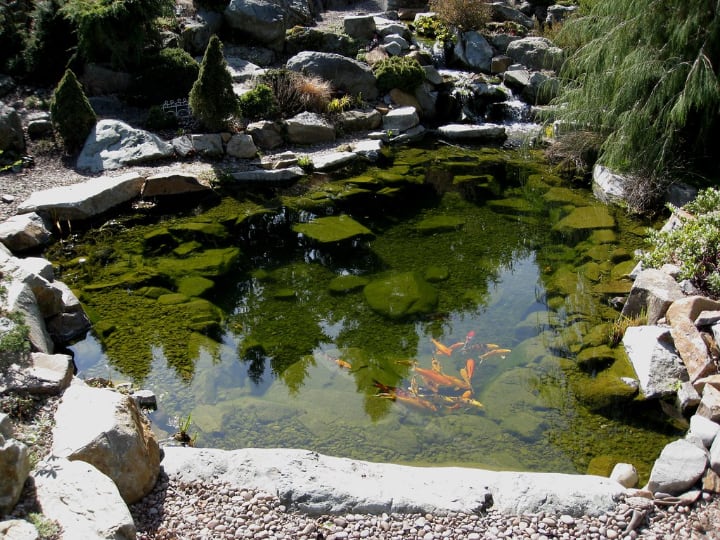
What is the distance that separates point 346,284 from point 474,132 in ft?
25.3

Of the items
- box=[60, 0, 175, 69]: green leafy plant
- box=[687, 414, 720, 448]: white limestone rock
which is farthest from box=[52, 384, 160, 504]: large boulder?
box=[60, 0, 175, 69]: green leafy plant

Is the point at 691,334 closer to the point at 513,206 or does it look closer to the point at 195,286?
the point at 513,206

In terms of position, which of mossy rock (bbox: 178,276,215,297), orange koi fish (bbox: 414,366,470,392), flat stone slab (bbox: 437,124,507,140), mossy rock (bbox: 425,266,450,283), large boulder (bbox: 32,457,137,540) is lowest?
flat stone slab (bbox: 437,124,507,140)

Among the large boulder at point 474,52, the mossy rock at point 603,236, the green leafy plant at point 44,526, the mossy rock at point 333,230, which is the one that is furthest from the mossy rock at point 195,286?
the large boulder at point 474,52

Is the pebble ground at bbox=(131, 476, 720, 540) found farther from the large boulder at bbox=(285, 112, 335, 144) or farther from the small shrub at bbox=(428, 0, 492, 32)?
the small shrub at bbox=(428, 0, 492, 32)

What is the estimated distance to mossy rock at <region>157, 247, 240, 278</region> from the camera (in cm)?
807

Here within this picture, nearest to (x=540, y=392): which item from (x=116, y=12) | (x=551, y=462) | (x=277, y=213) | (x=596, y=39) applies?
(x=551, y=462)

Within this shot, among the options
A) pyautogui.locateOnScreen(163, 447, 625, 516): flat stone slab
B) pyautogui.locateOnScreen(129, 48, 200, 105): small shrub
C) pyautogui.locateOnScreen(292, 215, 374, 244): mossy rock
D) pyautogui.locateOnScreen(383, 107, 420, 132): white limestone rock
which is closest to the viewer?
pyautogui.locateOnScreen(163, 447, 625, 516): flat stone slab

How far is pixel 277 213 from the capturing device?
10055 millimetres

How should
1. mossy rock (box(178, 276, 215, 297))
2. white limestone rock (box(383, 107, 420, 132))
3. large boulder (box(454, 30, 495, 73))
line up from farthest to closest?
large boulder (box(454, 30, 495, 73)) < white limestone rock (box(383, 107, 420, 132)) < mossy rock (box(178, 276, 215, 297))

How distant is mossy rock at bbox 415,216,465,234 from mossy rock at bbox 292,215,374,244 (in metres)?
0.88

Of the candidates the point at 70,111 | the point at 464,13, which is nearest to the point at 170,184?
the point at 70,111

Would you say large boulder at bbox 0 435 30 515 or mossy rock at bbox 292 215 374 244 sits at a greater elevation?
large boulder at bbox 0 435 30 515

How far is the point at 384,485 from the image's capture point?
166 inches
